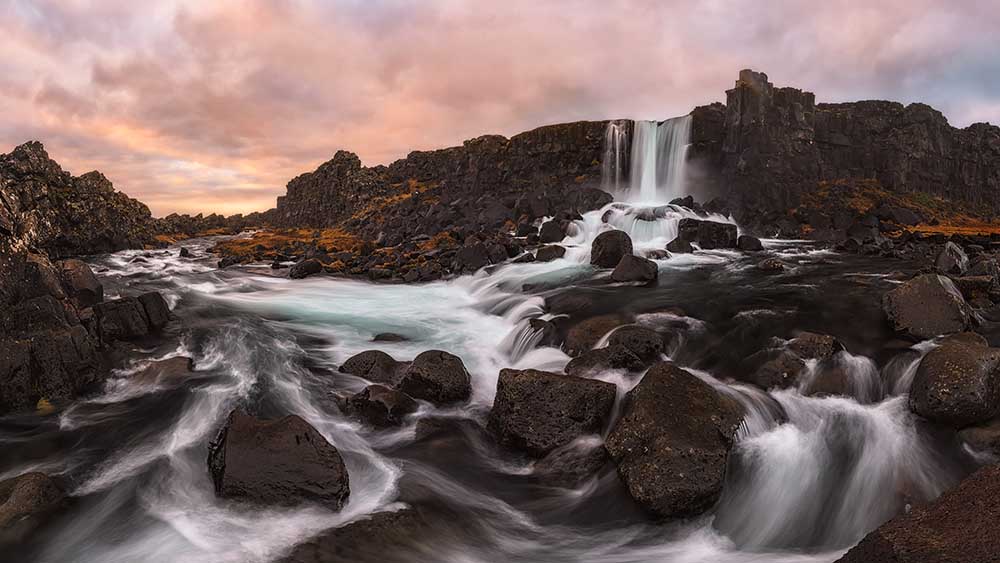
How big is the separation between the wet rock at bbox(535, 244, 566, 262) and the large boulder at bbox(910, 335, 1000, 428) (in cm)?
2379

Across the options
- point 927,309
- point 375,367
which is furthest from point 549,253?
point 927,309

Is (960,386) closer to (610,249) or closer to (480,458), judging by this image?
(480,458)

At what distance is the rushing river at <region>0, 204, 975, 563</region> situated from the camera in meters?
7.75

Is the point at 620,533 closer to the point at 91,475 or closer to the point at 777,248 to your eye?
the point at 91,475

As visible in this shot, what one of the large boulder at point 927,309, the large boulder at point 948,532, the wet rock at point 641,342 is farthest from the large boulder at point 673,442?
the large boulder at point 927,309

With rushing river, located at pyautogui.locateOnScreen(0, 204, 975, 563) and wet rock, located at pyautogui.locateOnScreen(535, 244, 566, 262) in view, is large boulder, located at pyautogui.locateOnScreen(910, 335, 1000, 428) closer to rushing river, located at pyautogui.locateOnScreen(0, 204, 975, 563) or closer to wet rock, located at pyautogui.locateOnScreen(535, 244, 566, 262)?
rushing river, located at pyautogui.locateOnScreen(0, 204, 975, 563)

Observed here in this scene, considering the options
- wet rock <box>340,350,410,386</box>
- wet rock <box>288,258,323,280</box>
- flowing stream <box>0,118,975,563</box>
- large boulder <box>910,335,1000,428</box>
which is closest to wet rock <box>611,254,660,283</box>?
flowing stream <box>0,118,975,563</box>

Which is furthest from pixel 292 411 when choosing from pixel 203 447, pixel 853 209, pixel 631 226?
pixel 853 209

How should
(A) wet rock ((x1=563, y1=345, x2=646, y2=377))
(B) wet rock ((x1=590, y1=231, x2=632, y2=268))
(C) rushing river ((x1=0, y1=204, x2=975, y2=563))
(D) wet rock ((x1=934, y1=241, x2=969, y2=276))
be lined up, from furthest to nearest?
(B) wet rock ((x1=590, y1=231, x2=632, y2=268))
(D) wet rock ((x1=934, y1=241, x2=969, y2=276))
(A) wet rock ((x1=563, y1=345, x2=646, y2=377))
(C) rushing river ((x1=0, y1=204, x2=975, y2=563))

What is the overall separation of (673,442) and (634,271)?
16.1m

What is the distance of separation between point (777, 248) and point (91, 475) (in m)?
39.0

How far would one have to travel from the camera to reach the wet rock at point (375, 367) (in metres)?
13.8

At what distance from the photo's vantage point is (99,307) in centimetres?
1560

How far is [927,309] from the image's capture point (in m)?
13.7
